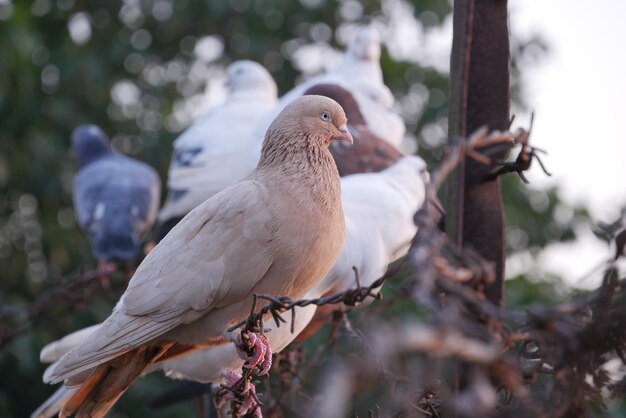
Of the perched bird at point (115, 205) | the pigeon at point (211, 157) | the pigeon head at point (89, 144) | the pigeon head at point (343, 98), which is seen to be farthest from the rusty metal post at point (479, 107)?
the pigeon head at point (89, 144)

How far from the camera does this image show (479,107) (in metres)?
2.22

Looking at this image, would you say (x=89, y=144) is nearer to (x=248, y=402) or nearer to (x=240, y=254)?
(x=240, y=254)

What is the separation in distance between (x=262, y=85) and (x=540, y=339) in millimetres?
5001

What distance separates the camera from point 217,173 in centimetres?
502

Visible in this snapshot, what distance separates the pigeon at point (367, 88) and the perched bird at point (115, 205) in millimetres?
1310

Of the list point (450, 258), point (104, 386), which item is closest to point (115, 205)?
point (104, 386)

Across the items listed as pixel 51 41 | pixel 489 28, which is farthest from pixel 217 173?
pixel 51 41

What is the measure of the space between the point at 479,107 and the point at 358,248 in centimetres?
165

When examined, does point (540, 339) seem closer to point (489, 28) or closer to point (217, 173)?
point (489, 28)

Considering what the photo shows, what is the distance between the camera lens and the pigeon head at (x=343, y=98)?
15.2ft

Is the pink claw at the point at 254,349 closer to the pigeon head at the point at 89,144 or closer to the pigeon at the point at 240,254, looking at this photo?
the pigeon at the point at 240,254

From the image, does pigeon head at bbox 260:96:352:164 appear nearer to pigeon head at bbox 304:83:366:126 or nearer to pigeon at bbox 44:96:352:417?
pigeon at bbox 44:96:352:417

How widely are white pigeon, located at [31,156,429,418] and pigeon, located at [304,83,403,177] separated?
154 millimetres

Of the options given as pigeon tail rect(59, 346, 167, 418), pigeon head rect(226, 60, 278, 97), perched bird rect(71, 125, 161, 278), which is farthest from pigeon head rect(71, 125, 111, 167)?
pigeon tail rect(59, 346, 167, 418)
